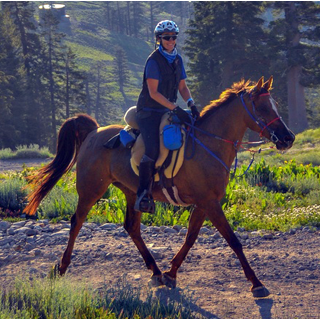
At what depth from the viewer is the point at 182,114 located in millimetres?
6973

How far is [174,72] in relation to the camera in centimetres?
727

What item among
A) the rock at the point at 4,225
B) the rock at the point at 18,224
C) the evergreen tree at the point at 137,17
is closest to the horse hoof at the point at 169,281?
the rock at the point at 18,224

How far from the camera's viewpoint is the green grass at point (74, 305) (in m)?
5.31

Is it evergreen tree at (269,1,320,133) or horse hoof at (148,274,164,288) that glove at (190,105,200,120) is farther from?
evergreen tree at (269,1,320,133)

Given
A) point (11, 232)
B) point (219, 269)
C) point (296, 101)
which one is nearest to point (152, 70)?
point (219, 269)

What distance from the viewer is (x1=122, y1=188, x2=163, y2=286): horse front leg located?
24.8 feet

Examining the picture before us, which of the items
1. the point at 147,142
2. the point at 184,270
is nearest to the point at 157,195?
the point at 147,142

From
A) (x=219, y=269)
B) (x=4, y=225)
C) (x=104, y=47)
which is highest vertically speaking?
(x=219, y=269)

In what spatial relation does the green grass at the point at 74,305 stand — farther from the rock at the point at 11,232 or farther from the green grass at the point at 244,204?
the green grass at the point at 244,204

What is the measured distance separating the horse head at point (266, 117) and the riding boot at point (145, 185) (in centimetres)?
139

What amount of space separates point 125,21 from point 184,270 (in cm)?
13356

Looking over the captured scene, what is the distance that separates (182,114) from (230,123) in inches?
25.1

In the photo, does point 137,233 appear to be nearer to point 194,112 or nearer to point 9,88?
point 194,112

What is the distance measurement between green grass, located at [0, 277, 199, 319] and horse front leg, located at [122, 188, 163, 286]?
1.38 meters
